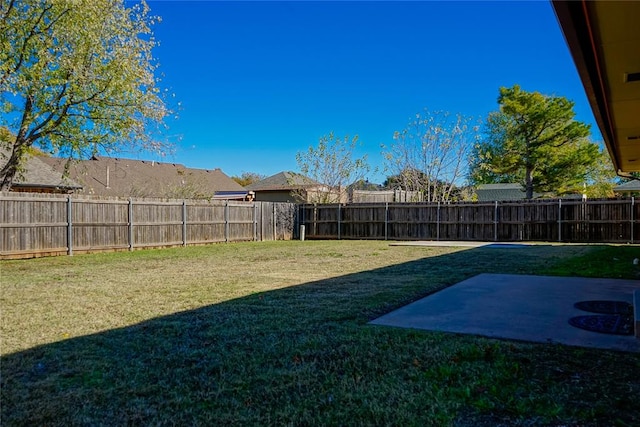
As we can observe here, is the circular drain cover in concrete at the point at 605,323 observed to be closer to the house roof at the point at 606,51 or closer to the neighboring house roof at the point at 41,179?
the house roof at the point at 606,51

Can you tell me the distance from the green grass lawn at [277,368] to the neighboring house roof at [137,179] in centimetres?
1947

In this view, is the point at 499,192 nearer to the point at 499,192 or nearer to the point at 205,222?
the point at 499,192

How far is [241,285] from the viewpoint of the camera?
Result: 22.1ft

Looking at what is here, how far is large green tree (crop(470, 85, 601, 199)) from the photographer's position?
998 inches

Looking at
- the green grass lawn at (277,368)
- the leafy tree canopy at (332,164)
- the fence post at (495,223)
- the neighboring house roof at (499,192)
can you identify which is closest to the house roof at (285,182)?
the leafy tree canopy at (332,164)

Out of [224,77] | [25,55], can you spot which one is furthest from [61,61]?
[224,77]

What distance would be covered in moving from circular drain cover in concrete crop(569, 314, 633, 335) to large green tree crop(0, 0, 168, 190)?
1211 centimetres

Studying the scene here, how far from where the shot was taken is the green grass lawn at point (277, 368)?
7.82 feet

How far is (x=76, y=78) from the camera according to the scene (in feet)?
38.6

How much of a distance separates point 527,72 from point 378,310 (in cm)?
2101

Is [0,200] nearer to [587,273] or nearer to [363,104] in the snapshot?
[587,273]

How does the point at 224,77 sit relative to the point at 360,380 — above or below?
above

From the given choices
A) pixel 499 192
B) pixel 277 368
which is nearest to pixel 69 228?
pixel 277 368

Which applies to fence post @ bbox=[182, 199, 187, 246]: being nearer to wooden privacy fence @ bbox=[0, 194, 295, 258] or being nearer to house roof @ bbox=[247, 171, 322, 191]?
wooden privacy fence @ bbox=[0, 194, 295, 258]
